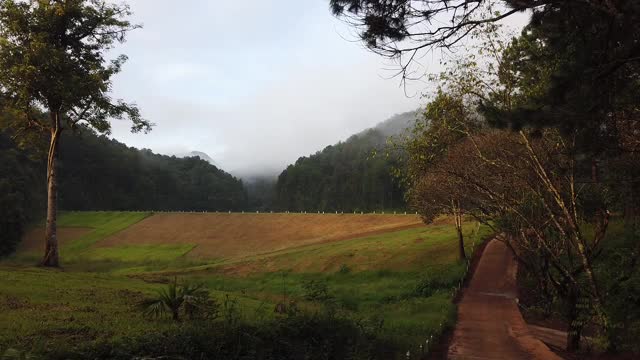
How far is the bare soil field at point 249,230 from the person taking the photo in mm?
59000

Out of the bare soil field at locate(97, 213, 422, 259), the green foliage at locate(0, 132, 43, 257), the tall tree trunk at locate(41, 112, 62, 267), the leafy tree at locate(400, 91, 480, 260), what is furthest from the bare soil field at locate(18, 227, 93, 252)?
the leafy tree at locate(400, 91, 480, 260)

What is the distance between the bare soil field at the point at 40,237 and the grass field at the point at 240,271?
65 centimetres

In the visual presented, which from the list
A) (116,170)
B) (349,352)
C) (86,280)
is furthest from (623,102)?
(116,170)

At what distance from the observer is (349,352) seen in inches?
456

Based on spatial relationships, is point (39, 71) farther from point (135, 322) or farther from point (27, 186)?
point (27, 186)

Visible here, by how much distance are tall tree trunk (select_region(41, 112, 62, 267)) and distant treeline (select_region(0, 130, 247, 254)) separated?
40.2 meters

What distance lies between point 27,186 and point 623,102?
276ft

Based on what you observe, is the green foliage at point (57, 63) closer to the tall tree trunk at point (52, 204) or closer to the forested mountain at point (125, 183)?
the tall tree trunk at point (52, 204)

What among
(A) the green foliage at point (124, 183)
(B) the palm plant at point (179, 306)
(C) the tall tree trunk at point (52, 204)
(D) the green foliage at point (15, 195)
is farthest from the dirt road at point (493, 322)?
(A) the green foliage at point (124, 183)

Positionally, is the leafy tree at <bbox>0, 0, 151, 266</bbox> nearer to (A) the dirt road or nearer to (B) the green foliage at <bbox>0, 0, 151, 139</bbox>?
(B) the green foliage at <bbox>0, 0, 151, 139</bbox>

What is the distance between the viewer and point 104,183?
433 feet

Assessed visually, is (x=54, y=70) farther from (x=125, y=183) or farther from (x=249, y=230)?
(x=125, y=183)

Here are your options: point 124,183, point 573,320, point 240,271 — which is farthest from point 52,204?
point 124,183

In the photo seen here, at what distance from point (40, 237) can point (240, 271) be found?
155ft
